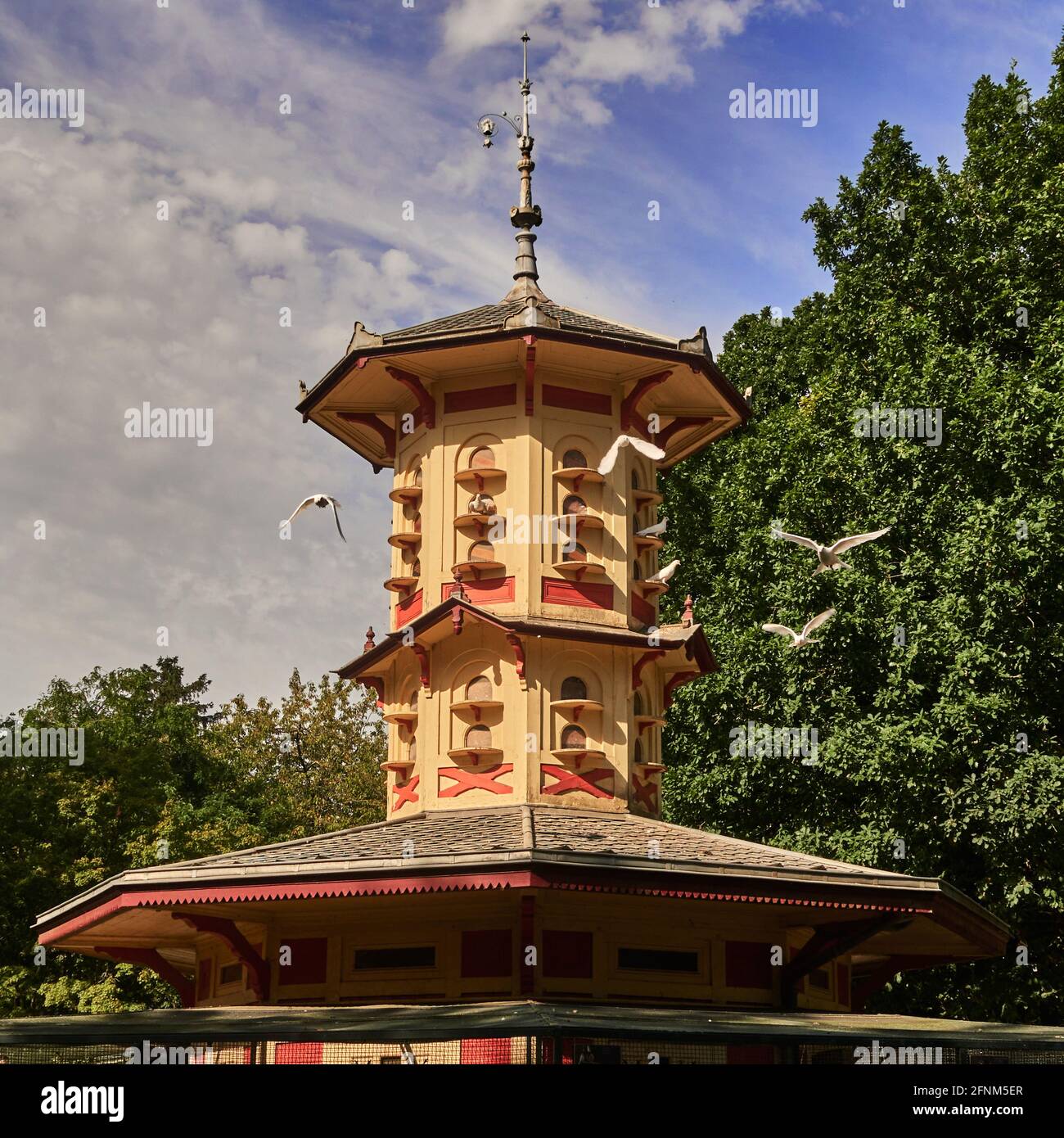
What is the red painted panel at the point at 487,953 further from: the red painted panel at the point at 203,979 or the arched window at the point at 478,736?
the red painted panel at the point at 203,979

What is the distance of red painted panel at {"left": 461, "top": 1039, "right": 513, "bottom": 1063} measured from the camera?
15.3 m

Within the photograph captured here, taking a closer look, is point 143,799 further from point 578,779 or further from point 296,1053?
point 296,1053

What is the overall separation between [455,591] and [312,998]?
6.44m

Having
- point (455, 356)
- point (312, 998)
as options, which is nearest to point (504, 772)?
point (312, 998)

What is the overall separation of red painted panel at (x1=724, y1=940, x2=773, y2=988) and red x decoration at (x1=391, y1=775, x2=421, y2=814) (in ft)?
18.4

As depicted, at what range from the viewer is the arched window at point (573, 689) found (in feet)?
76.7

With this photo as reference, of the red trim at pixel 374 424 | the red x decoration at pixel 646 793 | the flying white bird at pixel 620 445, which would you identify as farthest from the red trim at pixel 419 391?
the red x decoration at pixel 646 793

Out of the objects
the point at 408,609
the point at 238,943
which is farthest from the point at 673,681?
the point at 238,943

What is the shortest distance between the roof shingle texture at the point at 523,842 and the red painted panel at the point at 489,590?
3.32 metres

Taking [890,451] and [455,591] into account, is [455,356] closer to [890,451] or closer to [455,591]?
[455,591]

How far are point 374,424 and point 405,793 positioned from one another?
6495 millimetres
